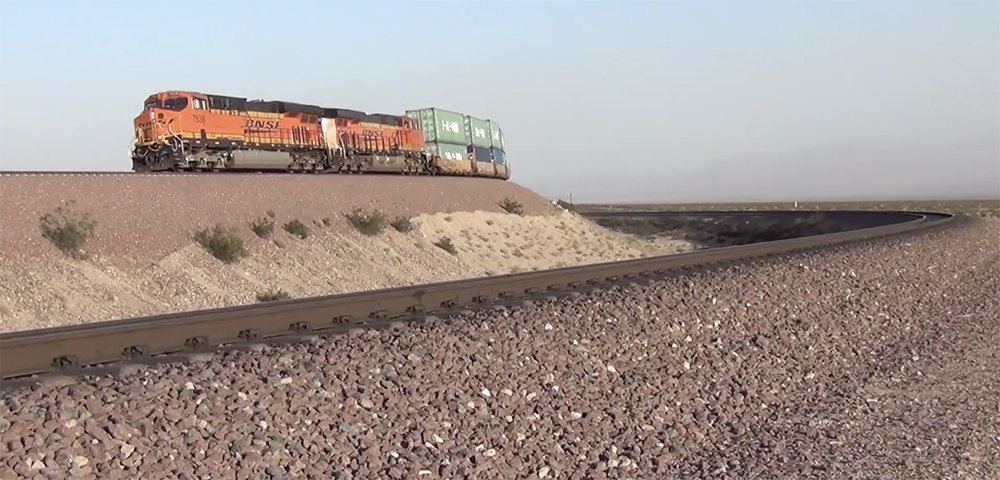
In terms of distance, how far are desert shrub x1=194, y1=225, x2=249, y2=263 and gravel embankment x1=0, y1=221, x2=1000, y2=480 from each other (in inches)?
475

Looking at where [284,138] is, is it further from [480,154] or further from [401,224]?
[480,154]

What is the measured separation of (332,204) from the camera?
30.0 m

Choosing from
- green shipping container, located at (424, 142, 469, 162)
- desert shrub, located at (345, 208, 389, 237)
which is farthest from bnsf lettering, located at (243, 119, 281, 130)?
green shipping container, located at (424, 142, 469, 162)

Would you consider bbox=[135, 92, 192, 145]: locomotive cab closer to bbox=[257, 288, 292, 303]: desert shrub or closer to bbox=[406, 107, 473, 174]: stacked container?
bbox=[257, 288, 292, 303]: desert shrub

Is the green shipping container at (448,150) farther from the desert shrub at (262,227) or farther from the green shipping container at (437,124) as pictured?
the desert shrub at (262,227)

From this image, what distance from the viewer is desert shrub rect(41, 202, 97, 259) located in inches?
770

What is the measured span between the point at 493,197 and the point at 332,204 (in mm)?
13937

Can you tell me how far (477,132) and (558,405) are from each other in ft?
137

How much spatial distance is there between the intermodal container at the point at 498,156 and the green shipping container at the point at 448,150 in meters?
4.83

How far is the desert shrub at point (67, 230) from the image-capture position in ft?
64.2

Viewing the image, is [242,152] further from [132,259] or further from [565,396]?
[565,396]

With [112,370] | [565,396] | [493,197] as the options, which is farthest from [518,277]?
[493,197]

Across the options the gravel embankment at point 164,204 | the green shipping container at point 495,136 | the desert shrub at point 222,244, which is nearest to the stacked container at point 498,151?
the green shipping container at point 495,136

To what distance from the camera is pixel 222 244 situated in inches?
893
